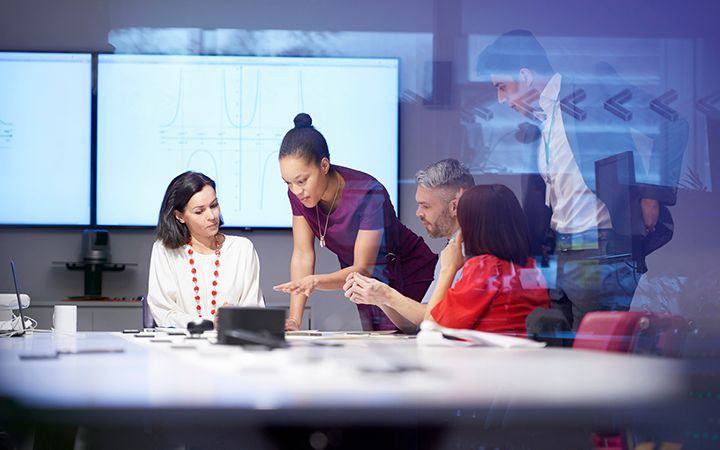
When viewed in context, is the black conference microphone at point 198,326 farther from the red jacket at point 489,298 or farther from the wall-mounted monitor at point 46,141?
the wall-mounted monitor at point 46,141

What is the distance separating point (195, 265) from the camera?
2.94 meters

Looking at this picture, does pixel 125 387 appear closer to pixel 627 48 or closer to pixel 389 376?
pixel 389 376

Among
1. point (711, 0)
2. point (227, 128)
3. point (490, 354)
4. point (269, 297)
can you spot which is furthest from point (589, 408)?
point (711, 0)

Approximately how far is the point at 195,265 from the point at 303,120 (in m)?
1.61

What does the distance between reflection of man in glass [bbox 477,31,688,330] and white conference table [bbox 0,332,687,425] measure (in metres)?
1.31

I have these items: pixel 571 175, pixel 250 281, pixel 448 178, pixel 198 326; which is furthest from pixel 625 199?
pixel 198 326

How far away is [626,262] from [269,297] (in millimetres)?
1827

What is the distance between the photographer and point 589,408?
36.9 inches

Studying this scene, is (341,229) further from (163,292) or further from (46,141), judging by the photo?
(46,141)

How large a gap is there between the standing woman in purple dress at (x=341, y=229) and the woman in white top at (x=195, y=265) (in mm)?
550

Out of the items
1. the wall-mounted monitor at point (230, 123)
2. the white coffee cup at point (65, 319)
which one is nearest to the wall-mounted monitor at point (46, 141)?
the wall-mounted monitor at point (230, 123)

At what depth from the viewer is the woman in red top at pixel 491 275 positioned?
1.93 metres

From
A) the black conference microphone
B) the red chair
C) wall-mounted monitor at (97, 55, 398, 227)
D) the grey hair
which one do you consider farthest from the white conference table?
wall-mounted monitor at (97, 55, 398, 227)

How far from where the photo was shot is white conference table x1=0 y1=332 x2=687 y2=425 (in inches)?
35.7
